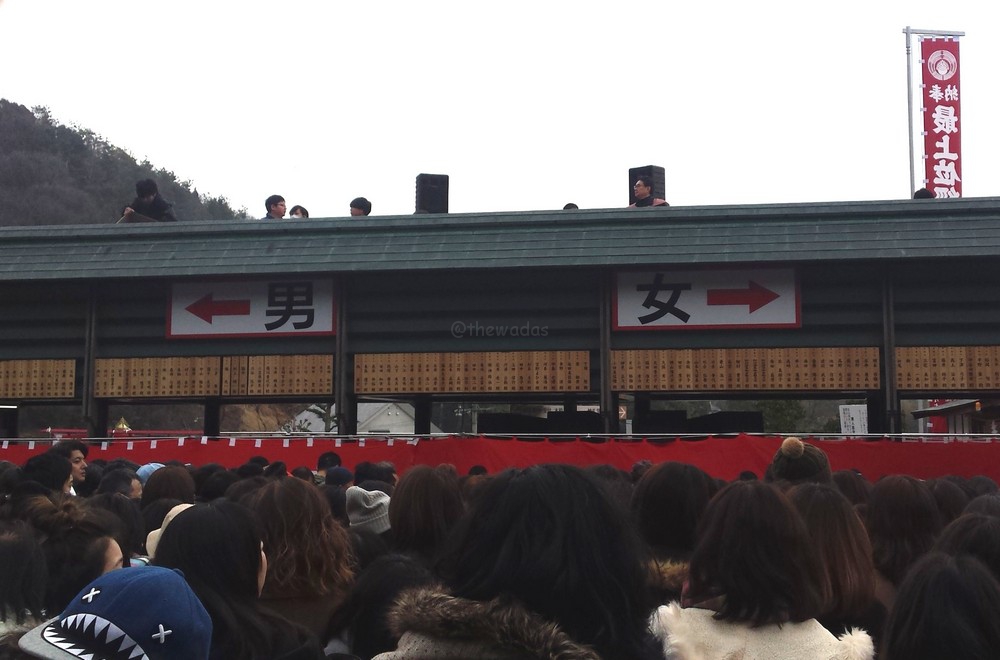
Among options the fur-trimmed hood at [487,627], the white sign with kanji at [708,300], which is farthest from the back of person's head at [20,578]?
the white sign with kanji at [708,300]

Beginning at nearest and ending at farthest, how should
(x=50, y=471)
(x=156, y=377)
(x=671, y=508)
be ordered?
(x=671, y=508)
(x=50, y=471)
(x=156, y=377)

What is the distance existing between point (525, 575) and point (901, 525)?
11.0 feet

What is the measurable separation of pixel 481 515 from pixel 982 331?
16.5 m

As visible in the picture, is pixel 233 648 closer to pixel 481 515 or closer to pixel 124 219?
pixel 481 515

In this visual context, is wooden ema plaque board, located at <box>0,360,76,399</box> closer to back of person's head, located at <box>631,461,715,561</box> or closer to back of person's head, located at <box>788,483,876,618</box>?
back of person's head, located at <box>631,461,715,561</box>

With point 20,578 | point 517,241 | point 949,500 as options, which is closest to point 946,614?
point 20,578

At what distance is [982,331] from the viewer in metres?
17.8

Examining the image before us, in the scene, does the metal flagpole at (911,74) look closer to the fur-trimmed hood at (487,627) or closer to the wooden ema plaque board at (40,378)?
the wooden ema plaque board at (40,378)

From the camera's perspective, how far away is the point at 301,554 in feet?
17.7

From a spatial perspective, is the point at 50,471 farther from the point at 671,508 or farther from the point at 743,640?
the point at 743,640

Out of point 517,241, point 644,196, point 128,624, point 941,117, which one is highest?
point 941,117

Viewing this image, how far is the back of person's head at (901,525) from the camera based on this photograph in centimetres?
561

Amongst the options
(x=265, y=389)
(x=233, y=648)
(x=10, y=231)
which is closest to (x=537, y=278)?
(x=265, y=389)

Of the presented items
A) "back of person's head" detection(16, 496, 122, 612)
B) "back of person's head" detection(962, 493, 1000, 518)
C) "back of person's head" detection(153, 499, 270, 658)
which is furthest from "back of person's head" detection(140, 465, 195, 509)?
"back of person's head" detection(962, 493, 1000, 518)
